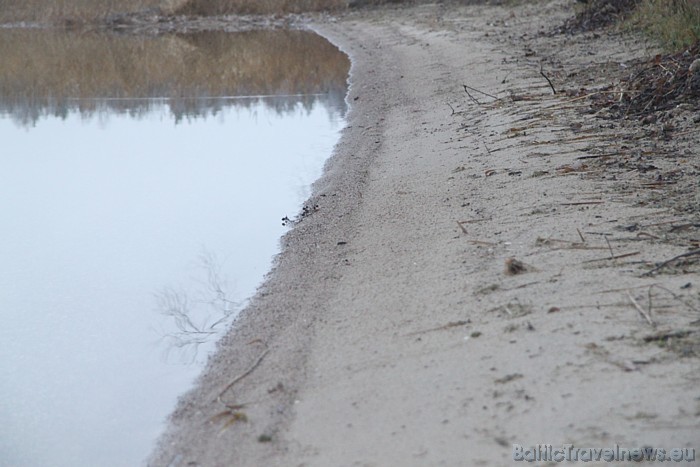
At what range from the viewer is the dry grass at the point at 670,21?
1006 centimetres

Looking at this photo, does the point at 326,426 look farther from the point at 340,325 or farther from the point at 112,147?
the point at 112,147

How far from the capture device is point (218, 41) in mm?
25781

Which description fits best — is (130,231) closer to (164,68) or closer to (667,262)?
(667,262)

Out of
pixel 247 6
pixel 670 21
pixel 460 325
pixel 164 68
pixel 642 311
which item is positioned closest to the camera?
pixel 642 311

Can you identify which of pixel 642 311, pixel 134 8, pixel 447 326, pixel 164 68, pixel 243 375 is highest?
pixel 642 311

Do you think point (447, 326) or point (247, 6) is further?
point (247, 6)

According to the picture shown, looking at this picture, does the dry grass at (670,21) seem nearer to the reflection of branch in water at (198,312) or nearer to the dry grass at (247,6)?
the reflection of branch in water at (198,312)

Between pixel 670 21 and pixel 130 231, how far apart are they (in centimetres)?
700

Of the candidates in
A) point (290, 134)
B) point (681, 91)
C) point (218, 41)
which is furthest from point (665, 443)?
point (218, 41)

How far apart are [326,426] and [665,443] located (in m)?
1.39

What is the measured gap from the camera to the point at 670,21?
1119 cm

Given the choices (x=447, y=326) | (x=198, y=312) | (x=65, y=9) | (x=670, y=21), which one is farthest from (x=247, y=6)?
(x=447, y=326)

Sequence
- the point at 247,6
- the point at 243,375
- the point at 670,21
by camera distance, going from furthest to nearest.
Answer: the point at 247,6, the point at 670,21, the point at 243,375

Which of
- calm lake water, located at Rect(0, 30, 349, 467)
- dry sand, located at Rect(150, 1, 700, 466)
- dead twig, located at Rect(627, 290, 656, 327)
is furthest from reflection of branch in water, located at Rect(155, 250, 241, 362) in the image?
dead twig, located at Rect(627, 290, 656, 327)
